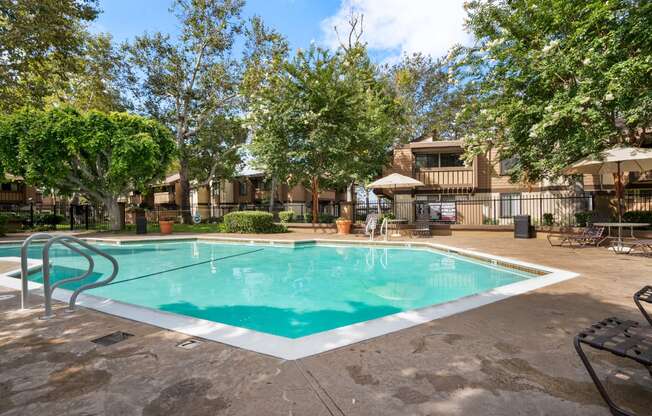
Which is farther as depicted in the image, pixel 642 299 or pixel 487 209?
pixel 487 209

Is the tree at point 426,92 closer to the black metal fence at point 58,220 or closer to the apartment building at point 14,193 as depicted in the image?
the black metal fence at point 58,220

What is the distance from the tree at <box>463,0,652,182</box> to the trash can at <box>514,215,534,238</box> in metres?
1.86

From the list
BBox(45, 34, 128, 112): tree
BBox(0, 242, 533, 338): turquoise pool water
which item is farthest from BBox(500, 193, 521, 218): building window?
BBox(45, 34, 128, 112): tree

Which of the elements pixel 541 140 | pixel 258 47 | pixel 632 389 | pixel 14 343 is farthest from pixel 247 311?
pixel 258 47

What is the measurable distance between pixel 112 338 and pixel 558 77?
14752 mm

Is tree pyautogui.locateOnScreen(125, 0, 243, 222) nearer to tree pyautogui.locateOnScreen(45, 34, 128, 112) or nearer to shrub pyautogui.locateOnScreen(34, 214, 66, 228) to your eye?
tree pyautogui.locateOnScreen(45, 34, 128, 112)

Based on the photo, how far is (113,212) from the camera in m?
20.7

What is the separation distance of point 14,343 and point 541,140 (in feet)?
49.5

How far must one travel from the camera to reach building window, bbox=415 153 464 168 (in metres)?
21.5

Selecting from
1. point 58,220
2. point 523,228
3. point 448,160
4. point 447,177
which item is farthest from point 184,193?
point 523,228

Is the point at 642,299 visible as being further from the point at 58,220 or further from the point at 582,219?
the point at 58,220

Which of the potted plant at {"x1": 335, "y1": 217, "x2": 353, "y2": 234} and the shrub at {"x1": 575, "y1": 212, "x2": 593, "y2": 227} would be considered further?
the potted plant at {"x1": 335, "y1": 217, "x2": 353, "y2": 234}

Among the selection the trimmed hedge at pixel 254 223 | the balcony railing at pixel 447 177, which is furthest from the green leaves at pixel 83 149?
the balcony railing at pixel 447 177

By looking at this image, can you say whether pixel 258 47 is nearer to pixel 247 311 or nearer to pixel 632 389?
pixel 247 311
